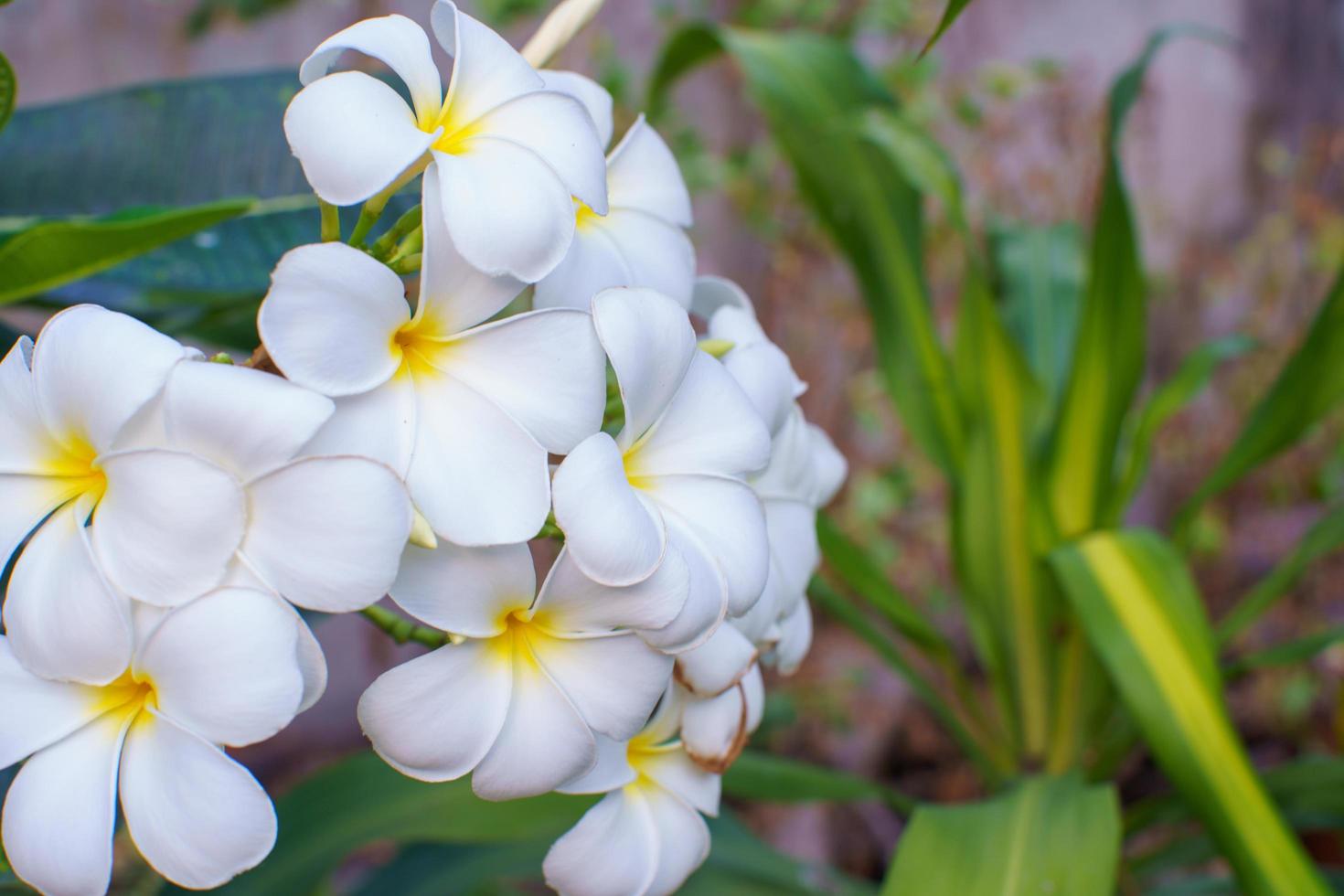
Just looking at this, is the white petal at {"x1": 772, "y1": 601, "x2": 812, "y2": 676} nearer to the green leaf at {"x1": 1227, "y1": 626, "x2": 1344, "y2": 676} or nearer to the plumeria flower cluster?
the plumeria flower cluster

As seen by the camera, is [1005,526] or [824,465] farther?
[1005,526]

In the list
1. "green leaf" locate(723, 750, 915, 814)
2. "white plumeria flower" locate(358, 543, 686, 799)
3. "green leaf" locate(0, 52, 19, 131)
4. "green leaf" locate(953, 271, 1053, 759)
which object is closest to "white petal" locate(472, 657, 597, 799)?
"white plumeria flower" locate(358, 543, 686, 799)

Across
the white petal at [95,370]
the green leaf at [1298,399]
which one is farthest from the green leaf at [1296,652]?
the white petal at [95,370]

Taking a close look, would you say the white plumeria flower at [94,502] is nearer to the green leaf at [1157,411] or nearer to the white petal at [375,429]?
the white petal at [375,429]

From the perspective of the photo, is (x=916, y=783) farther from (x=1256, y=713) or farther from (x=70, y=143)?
(x=70, y=143)

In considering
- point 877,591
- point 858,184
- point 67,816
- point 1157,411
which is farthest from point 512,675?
point 1157,411

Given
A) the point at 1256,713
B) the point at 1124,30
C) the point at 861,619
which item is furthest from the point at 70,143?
the point at 1124,30

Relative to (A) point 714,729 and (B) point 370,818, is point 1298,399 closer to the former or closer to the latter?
(A) point 714,729

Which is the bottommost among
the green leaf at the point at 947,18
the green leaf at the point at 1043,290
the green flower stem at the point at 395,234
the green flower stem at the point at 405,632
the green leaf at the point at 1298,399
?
the green leaf at the point at 1043,290
